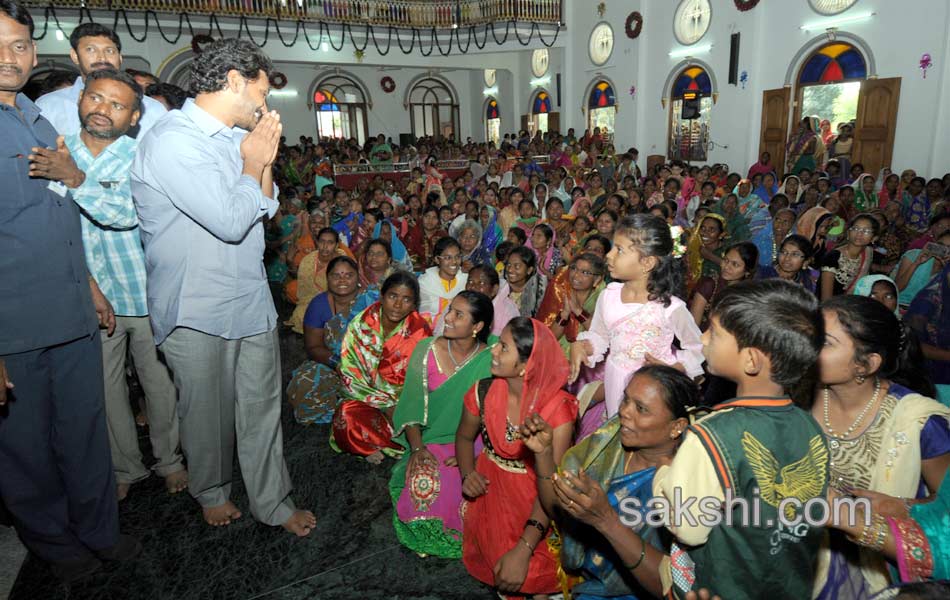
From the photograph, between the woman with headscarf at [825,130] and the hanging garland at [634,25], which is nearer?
the woman with headscarf at [825,130]

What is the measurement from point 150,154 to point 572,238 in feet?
13.1

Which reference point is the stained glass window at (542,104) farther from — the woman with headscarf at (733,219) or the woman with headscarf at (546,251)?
the woman with headscarf at (546,251)

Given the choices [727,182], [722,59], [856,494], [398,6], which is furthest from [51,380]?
[398,6]

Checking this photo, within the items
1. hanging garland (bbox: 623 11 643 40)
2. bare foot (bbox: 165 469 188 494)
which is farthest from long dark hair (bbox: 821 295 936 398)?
hanging garland (bbox: 623 11 643 40)

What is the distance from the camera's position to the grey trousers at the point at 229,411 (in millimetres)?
1845

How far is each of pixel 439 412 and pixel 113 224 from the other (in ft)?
4.62

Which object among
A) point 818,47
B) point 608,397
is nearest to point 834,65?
point 818,47

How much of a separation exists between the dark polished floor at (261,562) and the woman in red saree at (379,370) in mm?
312

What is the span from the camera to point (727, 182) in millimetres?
8562

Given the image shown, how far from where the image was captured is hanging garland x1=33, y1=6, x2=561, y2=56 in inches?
461

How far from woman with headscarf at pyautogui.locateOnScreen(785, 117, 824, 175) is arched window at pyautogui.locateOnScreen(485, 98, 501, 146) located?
12.2 m

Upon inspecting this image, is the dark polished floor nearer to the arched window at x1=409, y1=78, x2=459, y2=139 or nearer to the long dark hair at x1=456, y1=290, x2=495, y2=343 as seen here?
the long dark hair at x1=456, y1=290, x2=495, y2=343

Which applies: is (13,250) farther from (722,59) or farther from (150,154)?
(722,59)

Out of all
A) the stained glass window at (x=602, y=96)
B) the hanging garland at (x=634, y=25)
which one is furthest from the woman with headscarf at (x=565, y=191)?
the stained glass window at (x=602, y=96)
